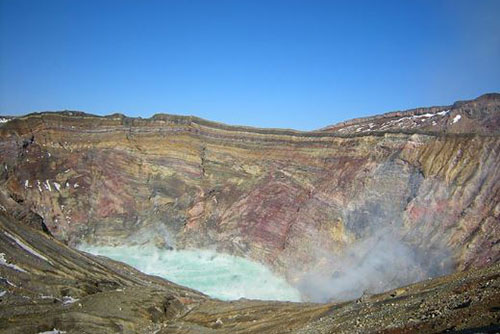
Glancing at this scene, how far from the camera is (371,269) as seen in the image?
63.5m

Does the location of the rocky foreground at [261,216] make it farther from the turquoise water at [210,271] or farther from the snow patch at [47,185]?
the turquoise water at [210,271]

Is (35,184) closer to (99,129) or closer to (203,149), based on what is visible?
(99,129)

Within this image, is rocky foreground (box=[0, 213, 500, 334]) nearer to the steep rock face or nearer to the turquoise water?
the turquoise water

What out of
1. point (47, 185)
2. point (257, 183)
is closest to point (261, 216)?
point (257, 183)

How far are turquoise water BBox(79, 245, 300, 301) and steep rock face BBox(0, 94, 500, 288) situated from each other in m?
1.99

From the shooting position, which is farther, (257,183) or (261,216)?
(257,183)

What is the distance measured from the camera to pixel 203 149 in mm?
90562

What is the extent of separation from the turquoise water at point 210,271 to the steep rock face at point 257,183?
1994mm

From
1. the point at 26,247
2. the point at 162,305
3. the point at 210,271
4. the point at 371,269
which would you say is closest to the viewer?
the point at 162,305

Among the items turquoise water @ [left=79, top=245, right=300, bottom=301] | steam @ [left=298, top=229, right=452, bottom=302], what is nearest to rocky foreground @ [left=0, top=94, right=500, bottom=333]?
steam @ [left=298, top=229, right=452, bottom=302]

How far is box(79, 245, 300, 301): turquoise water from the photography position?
69.2m

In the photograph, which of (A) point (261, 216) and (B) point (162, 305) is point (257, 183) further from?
(B) point (162, 305)

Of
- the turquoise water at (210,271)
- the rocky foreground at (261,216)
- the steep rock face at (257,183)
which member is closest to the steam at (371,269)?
the rocky foreground at (261,216)

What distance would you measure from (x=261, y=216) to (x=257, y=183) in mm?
6039
